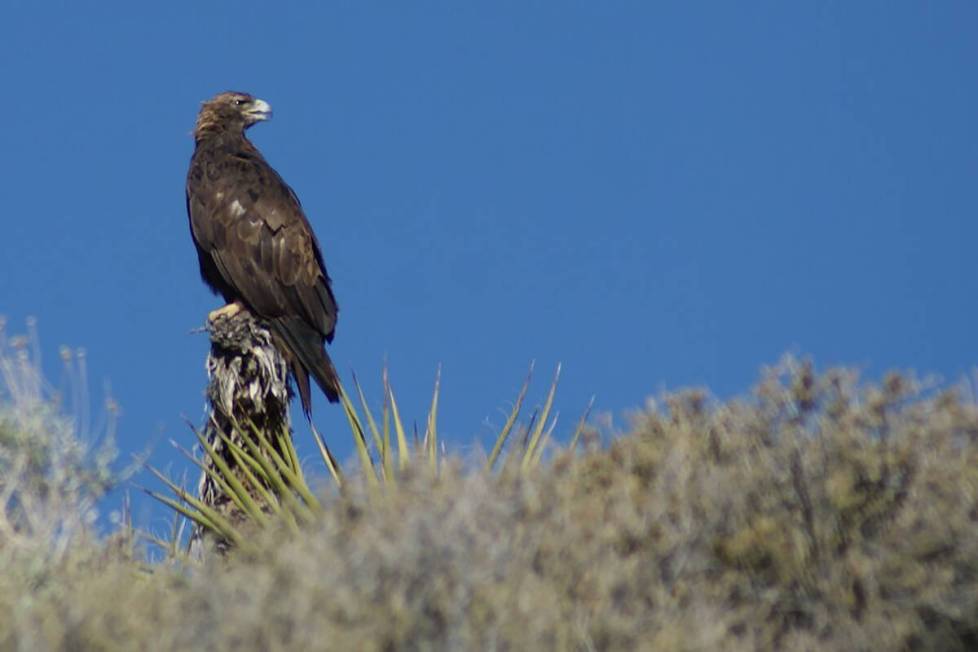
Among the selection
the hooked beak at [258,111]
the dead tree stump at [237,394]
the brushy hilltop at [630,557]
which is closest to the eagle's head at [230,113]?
the hooked beak at [258,111]

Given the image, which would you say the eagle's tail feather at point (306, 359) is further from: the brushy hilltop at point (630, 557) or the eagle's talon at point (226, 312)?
the brushy hilltop at point (630, 557)

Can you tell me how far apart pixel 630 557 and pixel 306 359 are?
5.44 meters

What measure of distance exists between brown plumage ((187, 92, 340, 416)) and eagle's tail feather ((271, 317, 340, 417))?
0.04ft

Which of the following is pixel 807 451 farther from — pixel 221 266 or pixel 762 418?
pixel 221 266

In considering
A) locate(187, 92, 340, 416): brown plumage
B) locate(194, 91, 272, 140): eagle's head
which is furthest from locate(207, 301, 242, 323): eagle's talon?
locate(194, 91, 272, 140): eagle's head

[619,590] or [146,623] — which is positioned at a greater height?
[619,590]

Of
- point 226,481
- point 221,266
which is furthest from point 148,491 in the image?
point 221,266

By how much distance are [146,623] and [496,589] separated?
4.13ft

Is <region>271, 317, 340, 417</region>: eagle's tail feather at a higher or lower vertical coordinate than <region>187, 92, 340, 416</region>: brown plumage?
lower

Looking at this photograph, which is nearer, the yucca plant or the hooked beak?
the yucca plant

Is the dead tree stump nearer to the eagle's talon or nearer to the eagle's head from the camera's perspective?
the eagle's talon

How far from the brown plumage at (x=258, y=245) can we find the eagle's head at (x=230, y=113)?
0.37m

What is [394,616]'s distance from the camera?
6.20 m

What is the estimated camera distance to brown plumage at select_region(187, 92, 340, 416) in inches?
503
